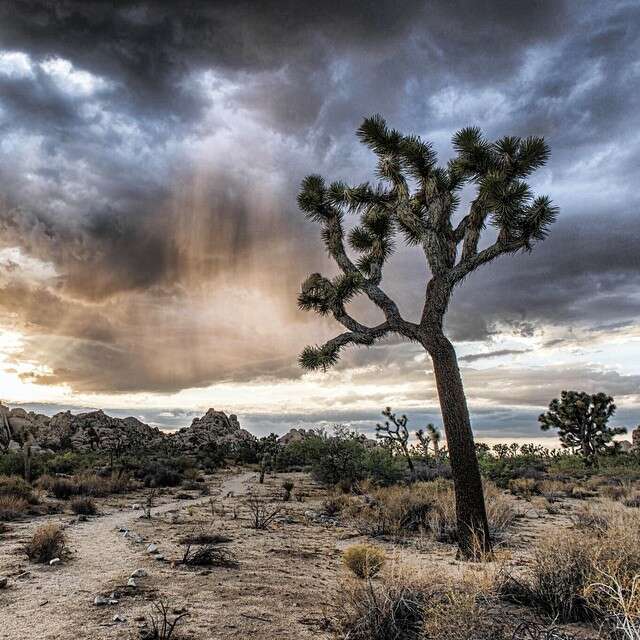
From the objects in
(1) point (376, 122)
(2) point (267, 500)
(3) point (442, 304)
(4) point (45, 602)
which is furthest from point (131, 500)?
(1) point (376, 122)

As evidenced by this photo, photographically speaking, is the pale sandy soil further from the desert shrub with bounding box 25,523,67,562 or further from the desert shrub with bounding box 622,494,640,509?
the desert shrub with bounding box 622,494,640,509

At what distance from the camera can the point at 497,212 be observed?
9500mm

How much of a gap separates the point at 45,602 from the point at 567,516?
12.9m

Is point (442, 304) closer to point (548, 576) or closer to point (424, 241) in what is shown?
point (424, 241)

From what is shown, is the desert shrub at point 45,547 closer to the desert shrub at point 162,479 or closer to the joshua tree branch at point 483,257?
the joshua tree branch at point 483,257

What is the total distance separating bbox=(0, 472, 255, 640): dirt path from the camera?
4859 millimetres

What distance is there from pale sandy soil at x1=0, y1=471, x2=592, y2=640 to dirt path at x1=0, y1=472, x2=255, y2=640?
0.04 feet

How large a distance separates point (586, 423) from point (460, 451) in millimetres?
29912

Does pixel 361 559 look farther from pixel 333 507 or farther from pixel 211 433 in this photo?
Answer: pixel 211 433

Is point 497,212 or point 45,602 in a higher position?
point 497,212

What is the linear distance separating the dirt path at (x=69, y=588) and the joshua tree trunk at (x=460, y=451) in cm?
557

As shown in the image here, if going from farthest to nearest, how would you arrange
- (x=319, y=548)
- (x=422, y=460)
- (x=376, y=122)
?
(x=422, y=460) < (x=376, y=122) < (x=319, y=548)

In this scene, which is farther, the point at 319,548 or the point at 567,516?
the point at 567,516

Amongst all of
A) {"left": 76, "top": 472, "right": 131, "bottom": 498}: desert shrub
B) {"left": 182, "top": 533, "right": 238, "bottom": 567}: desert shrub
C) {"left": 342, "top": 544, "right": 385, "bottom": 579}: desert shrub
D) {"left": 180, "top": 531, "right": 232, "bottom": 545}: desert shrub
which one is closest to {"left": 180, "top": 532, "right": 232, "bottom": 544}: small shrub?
{"left": 180, "top": 531, "right": 232, "bottom": 545}: desert shrub
